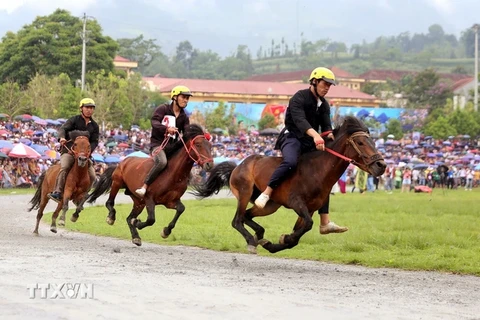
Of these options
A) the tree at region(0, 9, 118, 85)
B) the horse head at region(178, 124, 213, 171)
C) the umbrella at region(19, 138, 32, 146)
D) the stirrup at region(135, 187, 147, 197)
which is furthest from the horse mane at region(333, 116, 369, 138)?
the tree at region(0, 9, 118, 85)

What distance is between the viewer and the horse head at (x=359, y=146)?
13766mm

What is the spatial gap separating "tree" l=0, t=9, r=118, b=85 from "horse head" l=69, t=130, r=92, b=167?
276 ft

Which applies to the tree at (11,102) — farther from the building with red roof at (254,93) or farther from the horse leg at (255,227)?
the building with red roof at (254,93)

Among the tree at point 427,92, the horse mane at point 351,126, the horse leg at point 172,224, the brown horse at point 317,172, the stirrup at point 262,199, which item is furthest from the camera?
the tree at point 427,92

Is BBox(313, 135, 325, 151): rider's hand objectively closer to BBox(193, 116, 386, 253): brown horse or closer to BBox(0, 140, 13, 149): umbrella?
BBox(193, 116, 386, 253): brown horse

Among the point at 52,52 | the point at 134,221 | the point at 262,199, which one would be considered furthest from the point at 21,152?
the point at 52,52

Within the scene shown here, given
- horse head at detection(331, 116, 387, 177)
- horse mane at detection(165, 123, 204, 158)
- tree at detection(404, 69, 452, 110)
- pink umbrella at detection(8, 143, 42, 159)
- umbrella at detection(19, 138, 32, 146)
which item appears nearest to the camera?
horse head at detection(331, 116, 387, 177)

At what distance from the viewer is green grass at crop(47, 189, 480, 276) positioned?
1572 cm

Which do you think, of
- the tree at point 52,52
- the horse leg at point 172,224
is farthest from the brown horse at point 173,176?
the tree at point 52,52

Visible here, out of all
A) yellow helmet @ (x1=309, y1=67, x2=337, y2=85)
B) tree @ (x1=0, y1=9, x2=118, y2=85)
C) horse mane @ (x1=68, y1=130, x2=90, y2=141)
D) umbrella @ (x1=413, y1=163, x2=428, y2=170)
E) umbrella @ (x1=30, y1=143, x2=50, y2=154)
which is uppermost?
tree @ (x1=0, y1=9, x2=118, y2=85)

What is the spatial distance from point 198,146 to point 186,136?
1.28 ft

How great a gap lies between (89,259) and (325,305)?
4858mm

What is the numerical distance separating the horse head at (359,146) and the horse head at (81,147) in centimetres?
681

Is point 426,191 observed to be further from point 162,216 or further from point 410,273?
point 410,273
